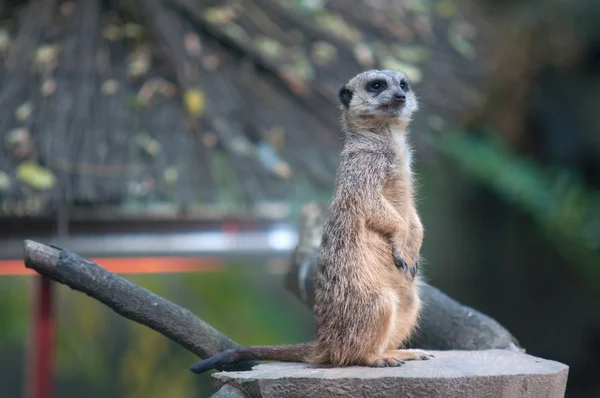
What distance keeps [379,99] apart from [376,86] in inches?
1.7

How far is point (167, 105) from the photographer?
316 centimetres

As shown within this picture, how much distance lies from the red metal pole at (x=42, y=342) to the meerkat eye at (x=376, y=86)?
1.92 meters

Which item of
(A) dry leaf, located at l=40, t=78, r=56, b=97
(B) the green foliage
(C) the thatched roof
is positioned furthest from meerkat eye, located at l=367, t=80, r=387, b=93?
(B) the green foliage

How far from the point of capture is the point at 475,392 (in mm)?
1566

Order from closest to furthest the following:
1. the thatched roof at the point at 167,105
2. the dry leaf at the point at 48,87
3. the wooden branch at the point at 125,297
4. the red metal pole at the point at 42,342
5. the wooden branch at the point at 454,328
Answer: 1. the wooden branch at the point at 125,297
2. the wooden branch at the point at 454,328
3. the thatched roof at the point at 167,105
4. the dry leaf at the point at 48,87
5. the red metal pole at the point at 42,342

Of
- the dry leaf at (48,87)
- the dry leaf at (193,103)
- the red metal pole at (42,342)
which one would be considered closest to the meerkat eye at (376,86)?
the dry leaf at (193,103)

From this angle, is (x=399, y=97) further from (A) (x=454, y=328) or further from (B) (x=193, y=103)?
(B) (x=193, y=103)

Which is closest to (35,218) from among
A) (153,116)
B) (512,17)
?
(153,116)

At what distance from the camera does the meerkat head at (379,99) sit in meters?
2.03

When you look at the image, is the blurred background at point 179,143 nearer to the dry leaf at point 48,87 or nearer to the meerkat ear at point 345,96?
the dry leaf at point 48,87

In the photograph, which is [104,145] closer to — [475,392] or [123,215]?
[123,215]

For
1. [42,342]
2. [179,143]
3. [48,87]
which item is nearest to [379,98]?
[179,143]

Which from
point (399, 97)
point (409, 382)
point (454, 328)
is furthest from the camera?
point (454, 328)

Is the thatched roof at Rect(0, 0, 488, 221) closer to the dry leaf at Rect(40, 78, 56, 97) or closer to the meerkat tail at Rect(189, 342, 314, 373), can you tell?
the dry leaf at Rect(40, 78, 56, 97)
